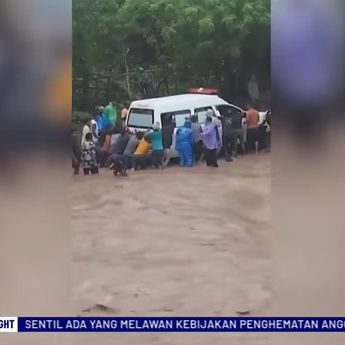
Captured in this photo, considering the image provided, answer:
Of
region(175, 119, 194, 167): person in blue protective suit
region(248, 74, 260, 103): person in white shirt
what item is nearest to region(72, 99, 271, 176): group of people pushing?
region(175, 119, 194, 167): person in blue protective suit

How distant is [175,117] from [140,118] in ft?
0.64

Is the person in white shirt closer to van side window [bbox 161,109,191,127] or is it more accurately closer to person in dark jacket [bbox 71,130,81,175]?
van side window [bbox 161,109,191,127]

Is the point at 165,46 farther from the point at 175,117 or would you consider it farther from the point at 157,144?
the point at 157,144

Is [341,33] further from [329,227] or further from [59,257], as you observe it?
[59,257]

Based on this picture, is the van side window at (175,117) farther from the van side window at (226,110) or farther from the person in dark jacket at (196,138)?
the van side window at (226,110)

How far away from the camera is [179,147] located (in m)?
3.52

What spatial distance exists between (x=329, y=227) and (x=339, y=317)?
51 centimetres

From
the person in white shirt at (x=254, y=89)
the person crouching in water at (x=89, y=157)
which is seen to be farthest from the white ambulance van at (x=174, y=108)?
the person crouching in water at (x=89, y=157)

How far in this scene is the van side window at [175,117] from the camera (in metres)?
3.49

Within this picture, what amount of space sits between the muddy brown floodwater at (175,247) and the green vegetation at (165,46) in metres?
0.47

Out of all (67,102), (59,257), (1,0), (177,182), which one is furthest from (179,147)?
(1,0)

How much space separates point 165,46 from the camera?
3.50 meters

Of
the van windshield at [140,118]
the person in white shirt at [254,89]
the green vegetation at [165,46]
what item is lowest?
the van windshield at [140,118]

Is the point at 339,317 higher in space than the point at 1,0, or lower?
lower
